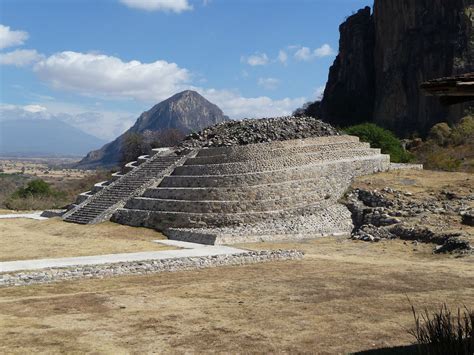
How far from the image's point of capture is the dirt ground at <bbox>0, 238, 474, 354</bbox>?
817 centimetres

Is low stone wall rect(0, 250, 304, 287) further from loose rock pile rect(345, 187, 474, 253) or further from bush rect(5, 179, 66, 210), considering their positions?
bush rect(5, 179, 66, 210)

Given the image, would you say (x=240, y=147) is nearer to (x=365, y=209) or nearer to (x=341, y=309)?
(x=365, y=209)

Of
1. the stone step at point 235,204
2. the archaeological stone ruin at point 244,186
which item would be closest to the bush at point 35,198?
the archaeological stone ruin at point 244,186

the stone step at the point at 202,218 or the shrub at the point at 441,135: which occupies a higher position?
the shrub at the point at 441,135

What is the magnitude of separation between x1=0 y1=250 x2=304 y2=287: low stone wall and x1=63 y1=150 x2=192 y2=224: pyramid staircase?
1024cm

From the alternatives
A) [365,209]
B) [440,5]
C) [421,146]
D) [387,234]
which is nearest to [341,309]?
[387,234]

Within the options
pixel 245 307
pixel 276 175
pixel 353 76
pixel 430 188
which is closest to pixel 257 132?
pixel 276 175

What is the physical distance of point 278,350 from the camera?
7777 millimetres

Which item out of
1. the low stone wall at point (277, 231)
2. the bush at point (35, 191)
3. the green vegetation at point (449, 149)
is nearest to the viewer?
the low stone wall at point (277, 231)

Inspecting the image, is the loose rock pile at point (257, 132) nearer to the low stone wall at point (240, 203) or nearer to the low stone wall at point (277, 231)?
the low stone wall at point (240, 203)

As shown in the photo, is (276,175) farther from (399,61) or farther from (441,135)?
(399,61)

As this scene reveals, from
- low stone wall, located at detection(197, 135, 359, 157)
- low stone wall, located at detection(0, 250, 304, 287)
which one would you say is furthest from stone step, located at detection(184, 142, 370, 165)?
low stone wall, located at detection(0, 250, 304, 287)

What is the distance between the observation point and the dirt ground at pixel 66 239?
17500 millimetres

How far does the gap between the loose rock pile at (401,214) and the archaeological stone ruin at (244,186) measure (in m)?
0.77
